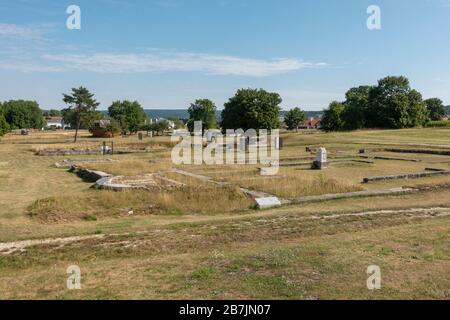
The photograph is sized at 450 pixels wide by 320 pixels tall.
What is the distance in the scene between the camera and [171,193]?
15773 millimetres

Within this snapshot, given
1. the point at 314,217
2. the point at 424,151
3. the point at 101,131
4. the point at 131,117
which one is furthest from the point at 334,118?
the point at 314,217

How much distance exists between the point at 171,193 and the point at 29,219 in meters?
4.99

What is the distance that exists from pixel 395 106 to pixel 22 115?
8729 cm

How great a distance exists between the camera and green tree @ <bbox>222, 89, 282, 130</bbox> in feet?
168

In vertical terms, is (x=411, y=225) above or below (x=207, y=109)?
below

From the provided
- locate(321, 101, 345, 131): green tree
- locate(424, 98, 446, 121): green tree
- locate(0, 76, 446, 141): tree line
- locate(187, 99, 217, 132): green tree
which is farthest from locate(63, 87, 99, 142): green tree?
locate(424, 98, 446, 121): green tree

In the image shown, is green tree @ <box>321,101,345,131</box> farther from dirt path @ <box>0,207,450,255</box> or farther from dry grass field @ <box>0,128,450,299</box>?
dirt path @ <box>0,207,450,255</box>

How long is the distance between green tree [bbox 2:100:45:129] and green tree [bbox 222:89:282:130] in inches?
2886

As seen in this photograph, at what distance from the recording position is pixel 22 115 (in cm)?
10706

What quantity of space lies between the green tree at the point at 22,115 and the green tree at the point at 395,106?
82.8 m

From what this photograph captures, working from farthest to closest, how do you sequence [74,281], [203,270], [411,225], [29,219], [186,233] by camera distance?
[29,219]
[411,225]
[186,233]
[203,270]
[74,281]

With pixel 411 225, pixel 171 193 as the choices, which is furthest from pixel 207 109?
pixel 411 225

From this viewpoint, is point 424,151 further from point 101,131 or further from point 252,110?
point 101,131
